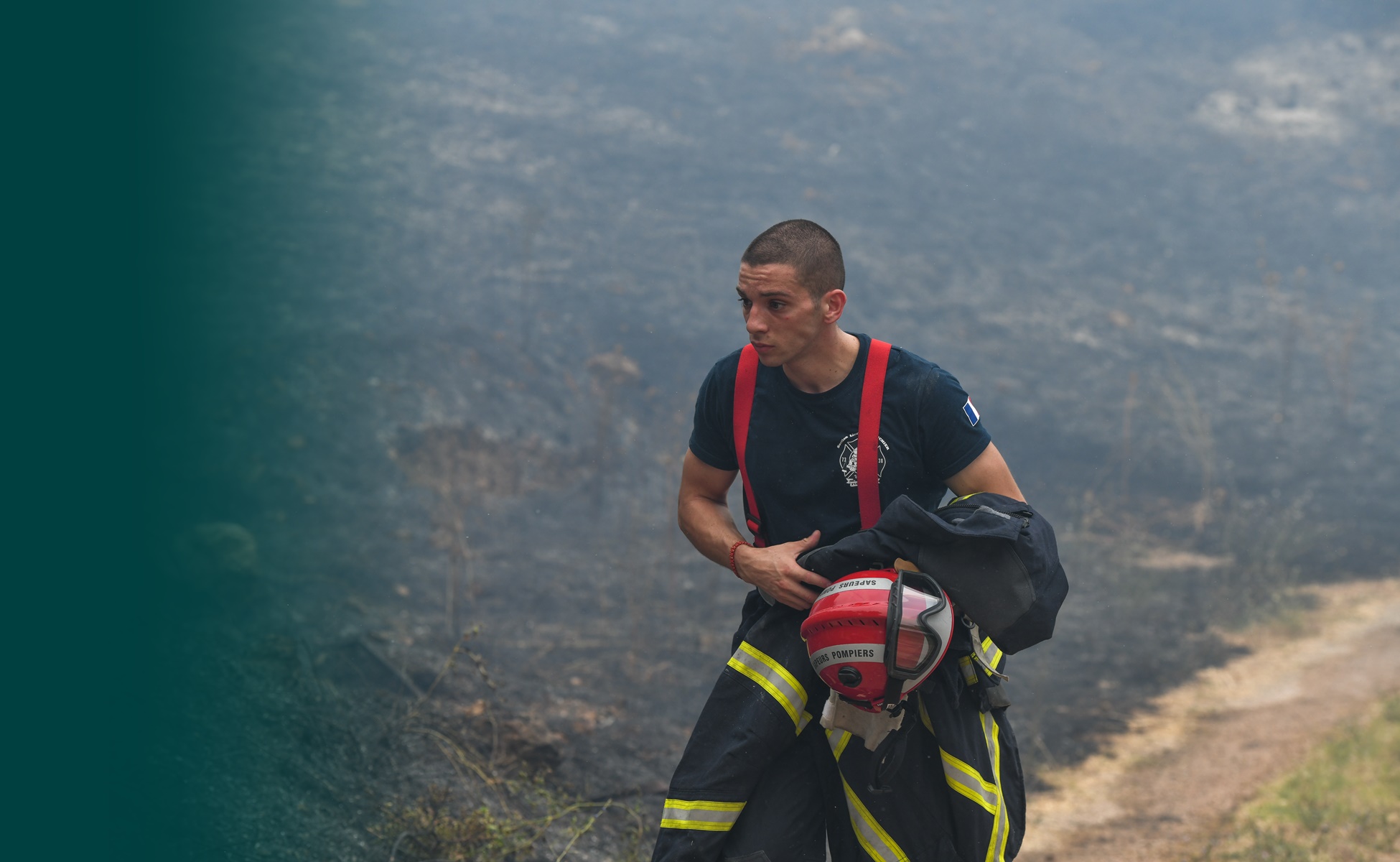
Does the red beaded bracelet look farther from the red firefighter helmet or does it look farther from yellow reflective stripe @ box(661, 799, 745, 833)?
yellow reflective stripe @ box(661, 799, 745, 833)

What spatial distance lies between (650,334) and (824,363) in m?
11.6

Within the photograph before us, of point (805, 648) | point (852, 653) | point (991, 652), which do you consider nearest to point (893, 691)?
point (852, 653)

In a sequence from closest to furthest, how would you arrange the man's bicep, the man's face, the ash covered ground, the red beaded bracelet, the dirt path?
the man's face → the red beaded bracelet → the man's bicep → the dirt path → the ash covered ground

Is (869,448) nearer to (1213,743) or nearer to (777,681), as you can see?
(777,681)

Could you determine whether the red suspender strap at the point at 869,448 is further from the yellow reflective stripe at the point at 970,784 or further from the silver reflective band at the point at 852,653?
the yellow reflective stripe at the point at 970,784

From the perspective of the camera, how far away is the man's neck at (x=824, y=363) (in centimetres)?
293

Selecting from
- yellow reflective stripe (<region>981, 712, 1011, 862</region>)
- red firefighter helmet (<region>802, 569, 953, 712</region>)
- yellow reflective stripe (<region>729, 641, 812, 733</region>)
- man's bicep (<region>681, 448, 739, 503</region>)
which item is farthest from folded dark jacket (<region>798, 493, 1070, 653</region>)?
man's bicep (<region>681, 448, 739, 503</region>)

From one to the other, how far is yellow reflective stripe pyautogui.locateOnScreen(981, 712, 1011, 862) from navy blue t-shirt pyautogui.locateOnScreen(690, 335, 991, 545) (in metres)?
0.62

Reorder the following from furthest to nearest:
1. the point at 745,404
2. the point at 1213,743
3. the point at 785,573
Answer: the point at 1213,743 < the point at 745,404 < the point at 785,573

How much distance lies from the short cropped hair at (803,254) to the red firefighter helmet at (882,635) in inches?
31.3

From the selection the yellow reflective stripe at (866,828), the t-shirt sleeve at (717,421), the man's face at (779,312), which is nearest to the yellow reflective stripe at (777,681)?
the yellow reflective stripe at (866,828)

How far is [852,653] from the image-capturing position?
2.57 metres

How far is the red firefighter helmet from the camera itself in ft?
8.33

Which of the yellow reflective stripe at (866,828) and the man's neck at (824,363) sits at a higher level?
the man's neck at (824,363)
